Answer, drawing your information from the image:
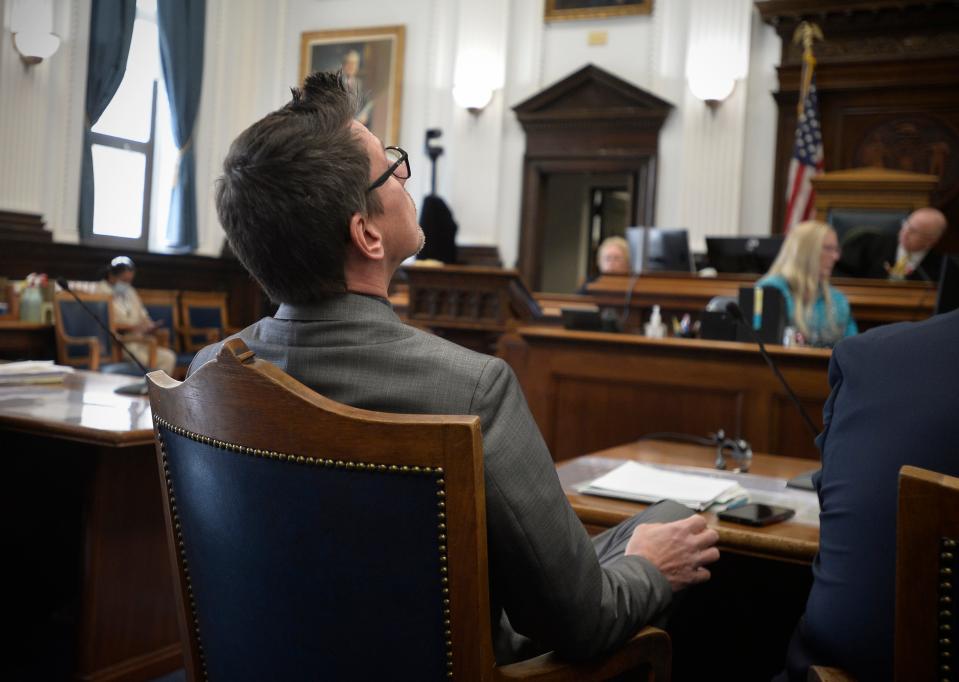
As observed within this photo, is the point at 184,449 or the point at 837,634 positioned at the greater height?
the point at 184,449

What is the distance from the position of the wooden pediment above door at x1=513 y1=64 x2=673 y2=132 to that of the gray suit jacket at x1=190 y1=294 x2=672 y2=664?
8.45m

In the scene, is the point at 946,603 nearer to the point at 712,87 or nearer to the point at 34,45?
the point at 712,87

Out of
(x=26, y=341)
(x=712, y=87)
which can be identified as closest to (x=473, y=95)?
(x=712, y=87)

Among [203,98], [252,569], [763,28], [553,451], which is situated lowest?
[553,451]

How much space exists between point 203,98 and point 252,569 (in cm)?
1006

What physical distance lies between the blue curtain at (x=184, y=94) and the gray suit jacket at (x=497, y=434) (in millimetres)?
9328

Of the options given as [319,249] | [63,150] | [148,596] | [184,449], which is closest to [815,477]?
[319,249]

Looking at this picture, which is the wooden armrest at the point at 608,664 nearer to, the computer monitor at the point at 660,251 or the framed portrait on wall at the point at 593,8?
the computer monitor at the point at 660,251

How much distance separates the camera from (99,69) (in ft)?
29.1

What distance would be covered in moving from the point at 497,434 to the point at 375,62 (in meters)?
10.1

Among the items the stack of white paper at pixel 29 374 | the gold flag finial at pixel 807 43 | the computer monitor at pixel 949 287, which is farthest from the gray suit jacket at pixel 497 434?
the gold flag finial at pixel 807 43

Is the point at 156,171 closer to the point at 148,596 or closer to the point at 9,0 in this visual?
the point at 9,0

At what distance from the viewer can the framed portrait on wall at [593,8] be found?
366 inches

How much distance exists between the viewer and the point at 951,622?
38.0 inches
